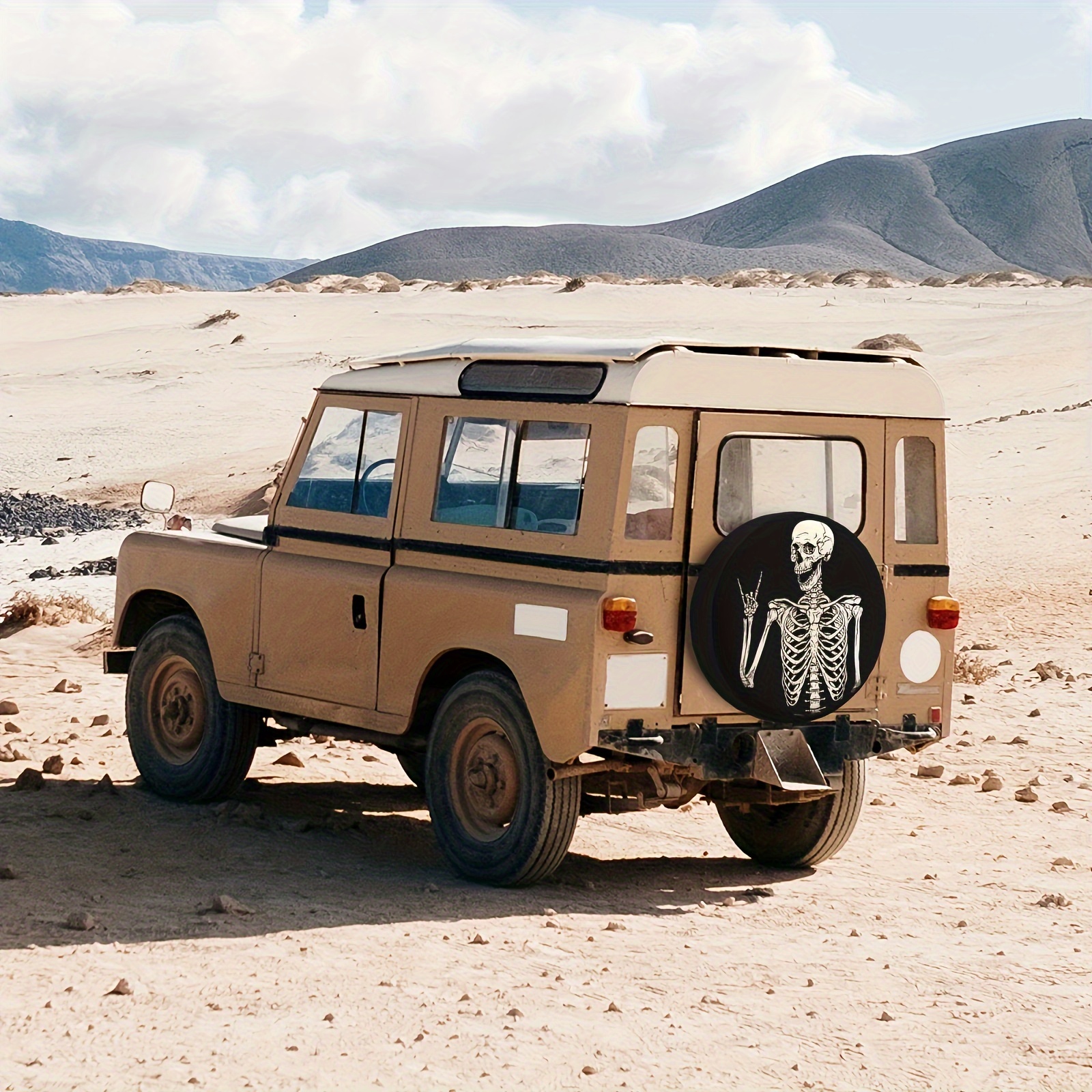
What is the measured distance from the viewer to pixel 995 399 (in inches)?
1308

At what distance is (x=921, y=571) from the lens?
776 centimetres

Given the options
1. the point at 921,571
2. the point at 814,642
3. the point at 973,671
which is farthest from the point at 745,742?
the point at 973,671

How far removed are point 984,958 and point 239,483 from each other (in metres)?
19.9

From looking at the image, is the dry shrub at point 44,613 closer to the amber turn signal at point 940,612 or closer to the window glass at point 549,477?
the window glass at point 549,477

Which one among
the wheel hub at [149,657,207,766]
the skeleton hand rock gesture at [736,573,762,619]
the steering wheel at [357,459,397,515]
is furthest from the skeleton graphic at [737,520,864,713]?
the wheel hub at [149,657,207,766]

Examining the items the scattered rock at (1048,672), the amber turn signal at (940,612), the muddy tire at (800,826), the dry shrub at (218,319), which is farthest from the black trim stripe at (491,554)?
the dry shrub at (218,319)

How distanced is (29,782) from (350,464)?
2.54m

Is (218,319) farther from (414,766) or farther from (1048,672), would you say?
(414,766)

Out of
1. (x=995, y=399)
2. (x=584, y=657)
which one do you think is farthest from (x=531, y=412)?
(x=995, y=399)

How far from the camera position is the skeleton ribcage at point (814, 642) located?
7.20 meters

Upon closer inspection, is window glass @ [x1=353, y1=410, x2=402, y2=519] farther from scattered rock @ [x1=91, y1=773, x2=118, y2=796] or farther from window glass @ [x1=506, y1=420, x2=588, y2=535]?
scattered rock @ [x1=91, y1=773, x2=118, y2=796]

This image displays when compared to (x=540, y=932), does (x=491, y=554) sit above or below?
above

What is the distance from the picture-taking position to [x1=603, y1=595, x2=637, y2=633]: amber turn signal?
6.84 metres

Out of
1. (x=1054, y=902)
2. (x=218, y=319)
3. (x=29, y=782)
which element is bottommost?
(x=1054, y=902)
